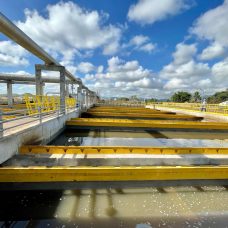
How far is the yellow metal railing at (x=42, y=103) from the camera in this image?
27.9ft

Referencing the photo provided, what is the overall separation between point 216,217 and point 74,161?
3223mm

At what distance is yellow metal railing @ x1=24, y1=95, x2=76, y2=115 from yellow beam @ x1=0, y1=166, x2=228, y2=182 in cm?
338

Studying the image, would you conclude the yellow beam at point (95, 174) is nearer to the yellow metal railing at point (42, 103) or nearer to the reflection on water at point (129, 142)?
the yellow metal railing at point (42, 103)

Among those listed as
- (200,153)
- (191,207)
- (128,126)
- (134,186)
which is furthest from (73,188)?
(128,126)

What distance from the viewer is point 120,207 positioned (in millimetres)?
3447

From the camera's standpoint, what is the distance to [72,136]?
981cm

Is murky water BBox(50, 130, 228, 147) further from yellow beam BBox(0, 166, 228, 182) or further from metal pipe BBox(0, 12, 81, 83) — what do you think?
yellow beam BBox(0, 166, 228, 182)

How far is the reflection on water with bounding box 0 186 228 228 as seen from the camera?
310 centimetres

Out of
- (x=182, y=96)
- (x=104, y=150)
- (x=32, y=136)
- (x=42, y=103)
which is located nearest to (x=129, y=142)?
(x=104, y=150)

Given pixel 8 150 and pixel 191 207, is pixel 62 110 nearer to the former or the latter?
pixel 8 150

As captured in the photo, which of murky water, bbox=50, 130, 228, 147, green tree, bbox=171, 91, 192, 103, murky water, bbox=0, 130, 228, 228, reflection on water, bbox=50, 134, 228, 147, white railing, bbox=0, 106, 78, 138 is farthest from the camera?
green tree, bbox=171, 91, 192, 103

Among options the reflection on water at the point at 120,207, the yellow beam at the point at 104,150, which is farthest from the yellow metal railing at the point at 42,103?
the reflection on water at the point at 120,207

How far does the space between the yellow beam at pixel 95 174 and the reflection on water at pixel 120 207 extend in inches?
13.9

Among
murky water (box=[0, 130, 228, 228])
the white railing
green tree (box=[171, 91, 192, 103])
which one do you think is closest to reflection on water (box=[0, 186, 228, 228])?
murky water (box=[0, 130, 228, 228])
